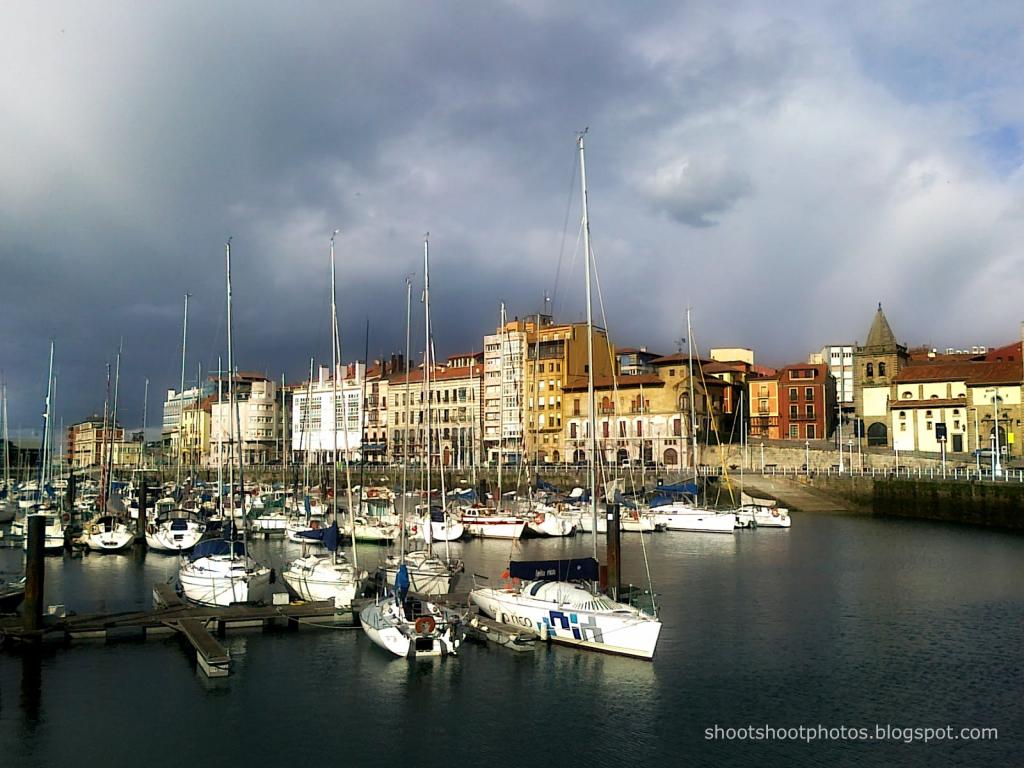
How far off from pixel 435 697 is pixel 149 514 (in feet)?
177

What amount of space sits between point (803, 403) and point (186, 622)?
103920 millimetres

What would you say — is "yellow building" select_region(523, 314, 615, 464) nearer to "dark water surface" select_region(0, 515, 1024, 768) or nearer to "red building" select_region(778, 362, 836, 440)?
"red building" select_region(778, 362, 836, 440)

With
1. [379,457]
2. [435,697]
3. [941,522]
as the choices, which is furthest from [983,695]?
[379,457]

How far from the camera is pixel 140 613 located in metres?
32.7

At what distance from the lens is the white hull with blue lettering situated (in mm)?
28203

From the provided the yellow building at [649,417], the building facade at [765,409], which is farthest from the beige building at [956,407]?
the yellow building at [649,417]

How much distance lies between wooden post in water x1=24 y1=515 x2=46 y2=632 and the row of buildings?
7035 cm

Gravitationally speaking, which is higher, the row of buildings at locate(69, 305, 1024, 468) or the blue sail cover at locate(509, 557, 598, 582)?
the row of buildings at locate(69, 305, 1024, 468)

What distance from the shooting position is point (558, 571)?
1260 inches

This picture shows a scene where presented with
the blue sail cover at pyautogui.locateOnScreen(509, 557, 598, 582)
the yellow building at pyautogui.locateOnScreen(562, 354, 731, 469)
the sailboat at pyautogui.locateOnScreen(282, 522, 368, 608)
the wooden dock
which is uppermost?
the yellow building at pyautogui.locateOnScreen(562, 354, 731, 469)

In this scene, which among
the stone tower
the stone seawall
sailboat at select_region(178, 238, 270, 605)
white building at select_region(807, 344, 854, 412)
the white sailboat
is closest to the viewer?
sailboat at select_region(178, 238, 270, 605)

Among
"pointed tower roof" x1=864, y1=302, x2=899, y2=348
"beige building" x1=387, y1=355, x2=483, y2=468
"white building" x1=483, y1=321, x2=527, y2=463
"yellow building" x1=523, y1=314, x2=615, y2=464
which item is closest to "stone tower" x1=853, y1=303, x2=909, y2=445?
"pointed tower roof" x1=864, y1=302, x2=899, y2=348

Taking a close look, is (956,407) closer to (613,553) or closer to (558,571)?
(613,553)

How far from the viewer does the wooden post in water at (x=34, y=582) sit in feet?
97.7
